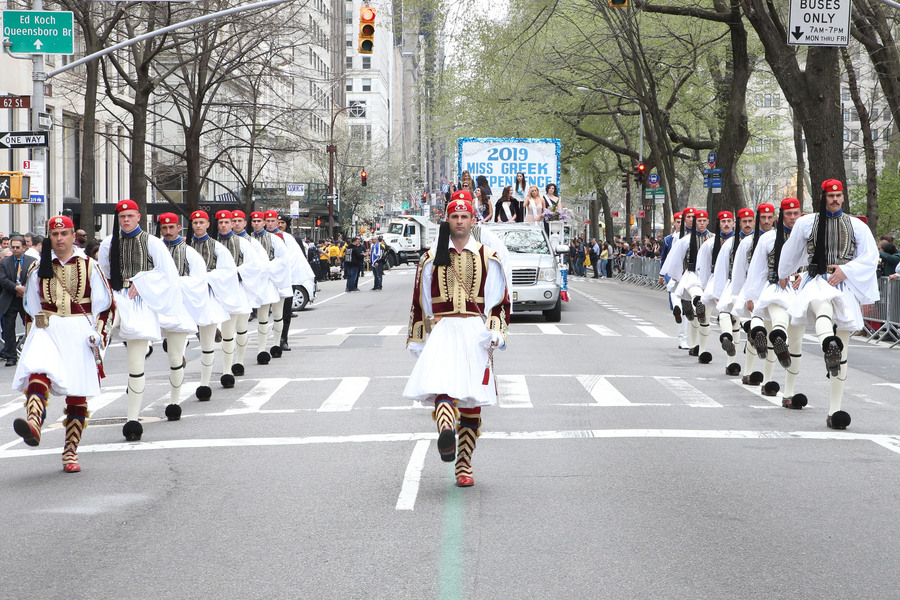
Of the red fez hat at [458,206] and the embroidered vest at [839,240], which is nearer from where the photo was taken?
the red fez hat at [458,206]

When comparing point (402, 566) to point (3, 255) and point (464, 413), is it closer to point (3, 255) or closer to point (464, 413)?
point (464, 413)

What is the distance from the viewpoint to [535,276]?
24.6 m

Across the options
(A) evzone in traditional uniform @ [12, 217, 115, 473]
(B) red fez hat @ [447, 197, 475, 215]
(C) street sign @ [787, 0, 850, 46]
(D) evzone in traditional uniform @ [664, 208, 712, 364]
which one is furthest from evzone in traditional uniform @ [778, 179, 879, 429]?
(C) street sign @ [787, 0, 850, 46]

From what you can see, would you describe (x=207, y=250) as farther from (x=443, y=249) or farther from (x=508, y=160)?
(x=508, y=160)

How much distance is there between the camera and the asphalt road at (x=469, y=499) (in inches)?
229

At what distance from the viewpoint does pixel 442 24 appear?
30.3m

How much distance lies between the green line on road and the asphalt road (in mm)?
18

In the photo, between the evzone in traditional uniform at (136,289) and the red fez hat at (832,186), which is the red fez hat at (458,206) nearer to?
the evzone in traditional uniform at (136,289)

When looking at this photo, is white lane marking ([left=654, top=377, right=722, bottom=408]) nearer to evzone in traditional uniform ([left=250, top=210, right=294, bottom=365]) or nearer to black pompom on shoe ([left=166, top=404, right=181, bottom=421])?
black pompom on shoe ([left=166, top=404, right=181, bottom=421])

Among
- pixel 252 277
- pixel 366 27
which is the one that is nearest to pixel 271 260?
pixel 252 277

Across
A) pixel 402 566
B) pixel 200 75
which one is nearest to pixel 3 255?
pixel 402 566

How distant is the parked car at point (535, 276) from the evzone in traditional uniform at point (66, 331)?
15.2m

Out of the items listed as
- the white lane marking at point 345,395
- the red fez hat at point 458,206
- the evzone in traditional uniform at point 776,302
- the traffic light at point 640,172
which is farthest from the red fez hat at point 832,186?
the traffic light at point 640,172

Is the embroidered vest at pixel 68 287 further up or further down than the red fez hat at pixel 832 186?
further down
